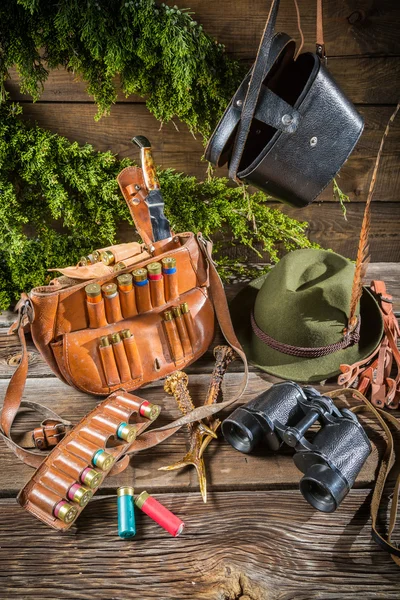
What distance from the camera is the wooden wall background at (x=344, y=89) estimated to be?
2082 mm

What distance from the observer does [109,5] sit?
189 centimetres

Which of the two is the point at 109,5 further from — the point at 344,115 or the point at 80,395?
the point at 80,395

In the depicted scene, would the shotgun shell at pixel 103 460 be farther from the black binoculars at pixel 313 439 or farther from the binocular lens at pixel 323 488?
the binocular lens at pixel 323 488

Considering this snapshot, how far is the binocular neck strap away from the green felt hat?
0.15 meters

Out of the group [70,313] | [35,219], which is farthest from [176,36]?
[70,313]

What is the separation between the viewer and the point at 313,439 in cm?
155

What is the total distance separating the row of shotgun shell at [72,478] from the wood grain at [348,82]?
139cm

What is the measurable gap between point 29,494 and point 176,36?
1.58 metres

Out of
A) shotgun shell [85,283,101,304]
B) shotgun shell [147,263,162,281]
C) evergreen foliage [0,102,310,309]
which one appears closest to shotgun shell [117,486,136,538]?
shotgun shell [85,283,101,304]

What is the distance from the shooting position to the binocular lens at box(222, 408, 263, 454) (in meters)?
1.54

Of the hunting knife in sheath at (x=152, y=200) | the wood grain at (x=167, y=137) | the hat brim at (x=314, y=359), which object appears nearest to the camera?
the hat brim at (x=314, y=359)

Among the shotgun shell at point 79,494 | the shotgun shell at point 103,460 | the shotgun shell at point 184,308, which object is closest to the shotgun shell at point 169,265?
the shotgun shell at point 184,308

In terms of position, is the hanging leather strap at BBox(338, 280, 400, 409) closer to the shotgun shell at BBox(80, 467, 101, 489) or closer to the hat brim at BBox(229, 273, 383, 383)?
the hat brim at BBox(229, 273, 383, 383)

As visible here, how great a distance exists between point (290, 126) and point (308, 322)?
2.10 feet
